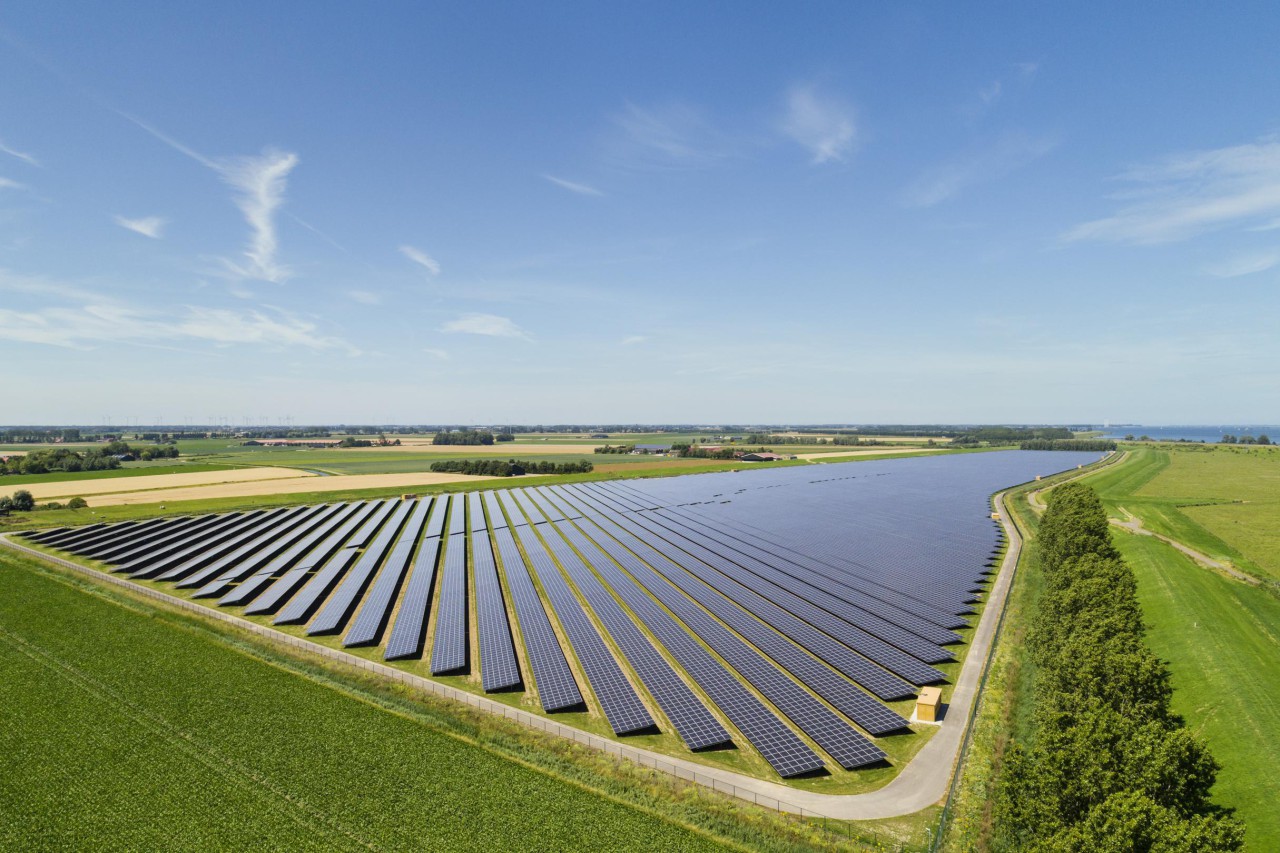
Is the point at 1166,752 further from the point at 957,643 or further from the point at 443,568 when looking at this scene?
the point at 443,568

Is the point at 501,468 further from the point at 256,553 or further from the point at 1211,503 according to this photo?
the point at 1211,503

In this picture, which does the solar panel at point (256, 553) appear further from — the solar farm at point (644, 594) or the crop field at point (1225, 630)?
the crop field at point (1225, 630)

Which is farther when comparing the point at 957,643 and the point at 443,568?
the point at 443,568

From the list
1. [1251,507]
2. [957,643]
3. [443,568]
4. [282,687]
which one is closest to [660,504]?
[443,568]

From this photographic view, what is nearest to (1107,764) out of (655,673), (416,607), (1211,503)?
(655,673)

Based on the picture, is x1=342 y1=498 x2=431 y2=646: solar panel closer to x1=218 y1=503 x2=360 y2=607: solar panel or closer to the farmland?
x1=218 y1=503 x2=360 y2=607: solar panel
